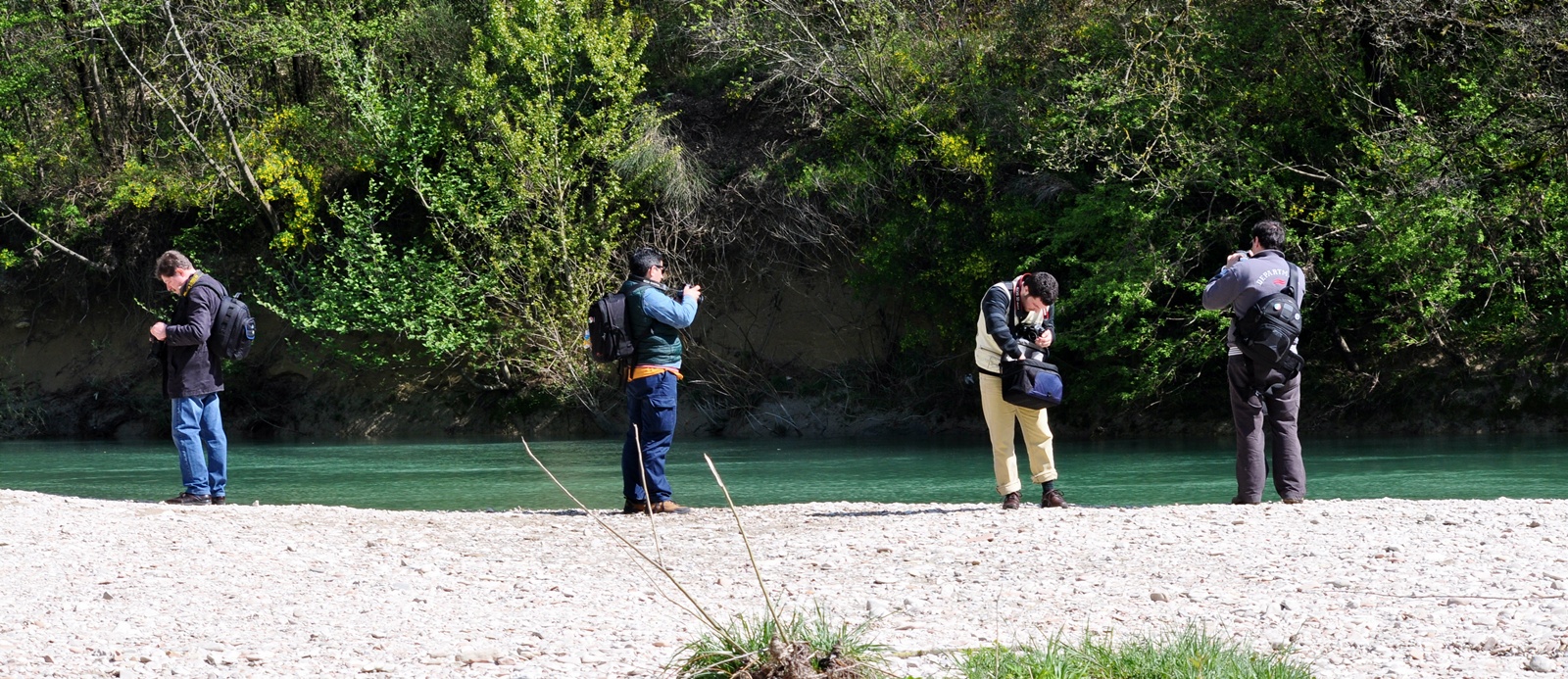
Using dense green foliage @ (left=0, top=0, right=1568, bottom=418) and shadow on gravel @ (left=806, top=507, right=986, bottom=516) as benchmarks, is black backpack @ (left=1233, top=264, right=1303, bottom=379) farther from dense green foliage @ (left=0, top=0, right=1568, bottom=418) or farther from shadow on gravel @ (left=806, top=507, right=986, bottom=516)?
dense green foliage @ (left=0, top=0, right=1568, bottom=418)

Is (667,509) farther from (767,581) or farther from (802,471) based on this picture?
(802,471)

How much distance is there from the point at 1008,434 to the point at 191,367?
5511 millimetres

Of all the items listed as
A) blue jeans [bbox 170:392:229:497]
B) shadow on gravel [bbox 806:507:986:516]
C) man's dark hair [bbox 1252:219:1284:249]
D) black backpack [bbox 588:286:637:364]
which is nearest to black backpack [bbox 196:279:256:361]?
blue jeans [bbox 170:392:229:497]

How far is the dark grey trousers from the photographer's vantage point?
8.40 meters

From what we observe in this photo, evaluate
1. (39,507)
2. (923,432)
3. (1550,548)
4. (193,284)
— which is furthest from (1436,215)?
(39,507)

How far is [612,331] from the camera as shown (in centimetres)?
864

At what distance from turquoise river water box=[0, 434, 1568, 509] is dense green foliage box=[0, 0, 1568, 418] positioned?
2.03 m

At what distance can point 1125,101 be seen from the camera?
58.0 ft

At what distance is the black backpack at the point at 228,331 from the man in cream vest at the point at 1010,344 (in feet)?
16.2

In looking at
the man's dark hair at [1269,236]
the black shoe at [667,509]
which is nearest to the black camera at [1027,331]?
the man's dark hair at [1269,236]

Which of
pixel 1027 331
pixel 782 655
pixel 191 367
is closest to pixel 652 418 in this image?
pixel 1027 331

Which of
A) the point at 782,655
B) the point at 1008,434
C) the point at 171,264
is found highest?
the point at 171,264

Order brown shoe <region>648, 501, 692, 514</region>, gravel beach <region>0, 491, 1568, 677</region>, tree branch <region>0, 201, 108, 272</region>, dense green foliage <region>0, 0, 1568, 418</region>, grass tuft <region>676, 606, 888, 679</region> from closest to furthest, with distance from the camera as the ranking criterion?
grass tuft <region>676, 606, 888, 679</region> → gravel beach <region>0, 491, 1568, 677</region> → brown shoe <region>648, 501, 692, 514</region> → dense green foliage <region>0, 0, 1568, 418</region> → tree branch <region>0, 201, 108, 272</region>

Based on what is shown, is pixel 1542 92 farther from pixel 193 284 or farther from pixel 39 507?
pixel 39 507
